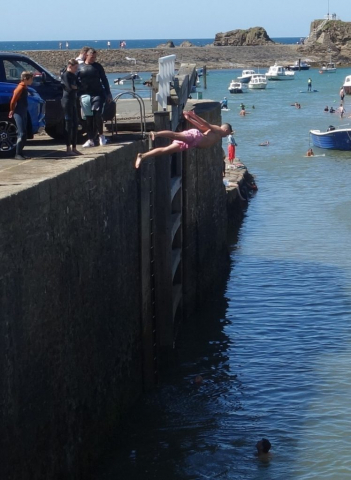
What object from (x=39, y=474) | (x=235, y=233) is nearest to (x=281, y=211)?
(x=235, y=233)

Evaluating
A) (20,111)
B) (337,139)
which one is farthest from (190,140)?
(337,139)

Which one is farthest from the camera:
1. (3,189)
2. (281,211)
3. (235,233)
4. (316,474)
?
(281,211)

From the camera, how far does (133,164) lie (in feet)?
46.7

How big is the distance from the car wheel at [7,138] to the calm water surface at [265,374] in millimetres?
4166

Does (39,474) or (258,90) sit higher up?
(39,474)

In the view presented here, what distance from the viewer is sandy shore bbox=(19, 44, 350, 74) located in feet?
456

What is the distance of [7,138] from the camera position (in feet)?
48.6

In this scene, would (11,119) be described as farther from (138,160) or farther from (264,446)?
(264,446)

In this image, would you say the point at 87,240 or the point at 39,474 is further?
the point at 87,240

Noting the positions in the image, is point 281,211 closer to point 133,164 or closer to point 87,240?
point 133,164

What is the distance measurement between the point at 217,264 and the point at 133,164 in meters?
8.29

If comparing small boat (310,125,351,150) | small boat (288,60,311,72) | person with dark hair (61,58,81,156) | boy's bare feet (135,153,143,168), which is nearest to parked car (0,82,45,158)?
person with dark hair (61,58,81,156)

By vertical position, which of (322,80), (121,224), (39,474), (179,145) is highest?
(179,145)

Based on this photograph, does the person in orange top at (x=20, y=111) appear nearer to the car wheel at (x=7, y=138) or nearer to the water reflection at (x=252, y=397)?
the car wheel at (x=7, y=138)
